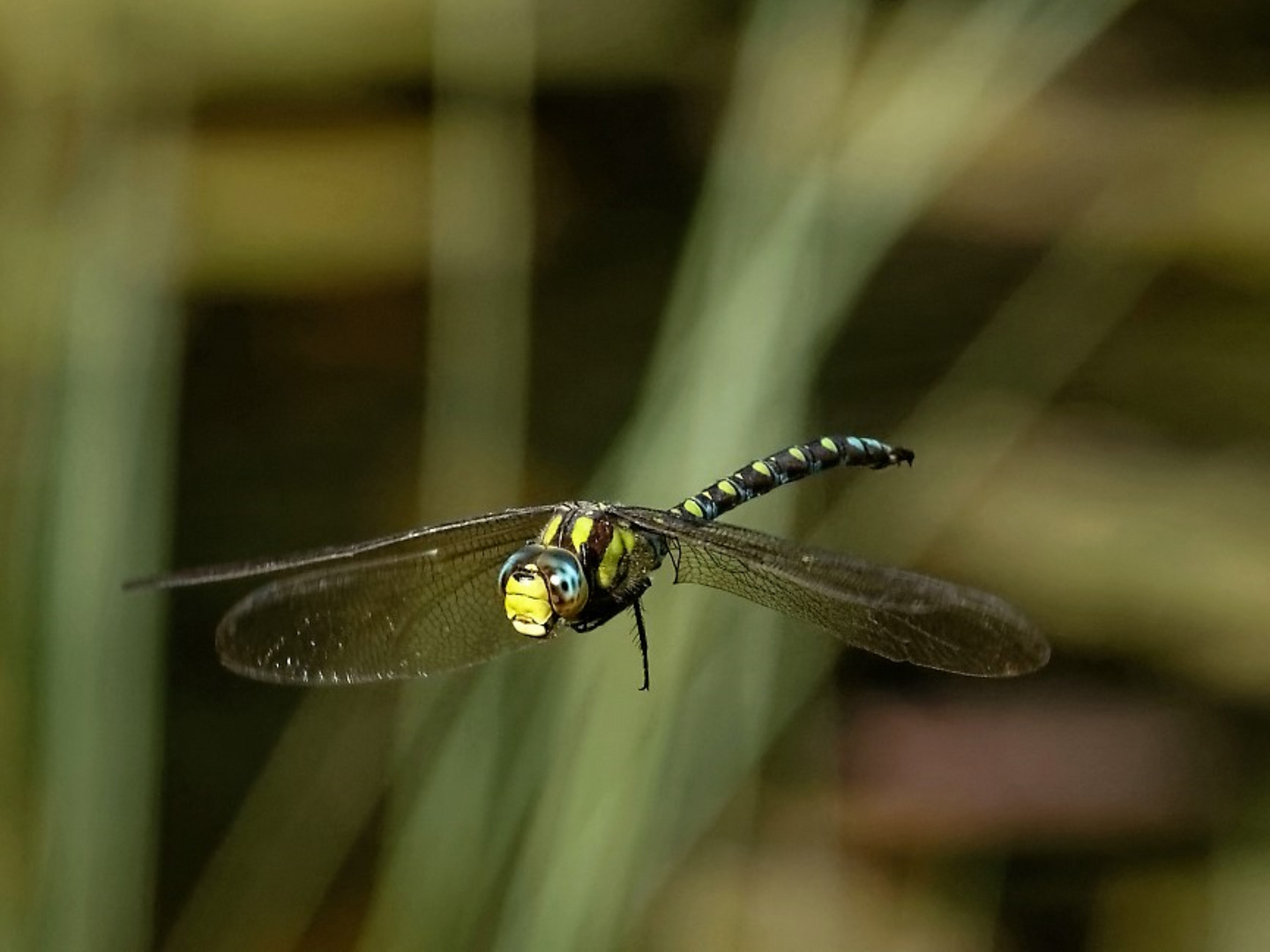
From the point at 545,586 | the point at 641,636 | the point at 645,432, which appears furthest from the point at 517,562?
the point at 645,432

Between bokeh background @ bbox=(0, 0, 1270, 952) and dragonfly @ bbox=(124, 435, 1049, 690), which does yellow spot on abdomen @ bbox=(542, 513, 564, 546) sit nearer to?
dragonfly @ bbox=(124, 435, 1049, 690)

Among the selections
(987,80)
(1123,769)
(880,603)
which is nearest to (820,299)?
(880,603)

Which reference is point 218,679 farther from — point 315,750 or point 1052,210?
point 1052,210

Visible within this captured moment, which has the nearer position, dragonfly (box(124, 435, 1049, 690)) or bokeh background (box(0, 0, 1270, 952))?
dragonfly (box(124, 435, 1049, 690))

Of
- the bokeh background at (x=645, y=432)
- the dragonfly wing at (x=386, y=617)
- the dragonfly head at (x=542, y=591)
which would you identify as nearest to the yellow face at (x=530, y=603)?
the dragonfly head at (x=542, y=591)

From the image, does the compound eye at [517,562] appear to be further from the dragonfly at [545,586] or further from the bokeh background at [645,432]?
the bokeh background at [645,432]

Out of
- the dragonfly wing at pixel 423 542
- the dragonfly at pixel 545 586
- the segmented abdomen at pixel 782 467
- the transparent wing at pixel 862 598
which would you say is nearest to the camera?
the transparent wing at pixel 862 598

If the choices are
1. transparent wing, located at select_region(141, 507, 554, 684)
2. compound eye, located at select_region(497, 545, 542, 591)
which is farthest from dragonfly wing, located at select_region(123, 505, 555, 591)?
compound eye, located at select_region(497, 545, 542, 591)
